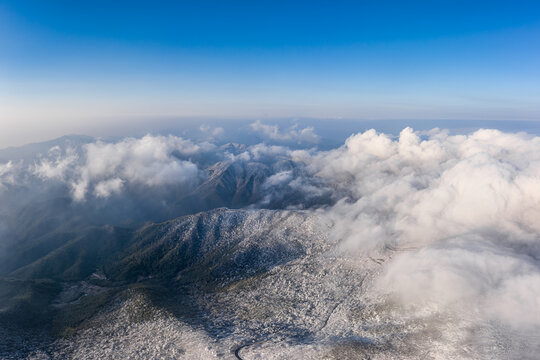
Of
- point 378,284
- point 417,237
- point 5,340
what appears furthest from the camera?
point 417,237

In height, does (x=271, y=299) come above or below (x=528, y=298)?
below

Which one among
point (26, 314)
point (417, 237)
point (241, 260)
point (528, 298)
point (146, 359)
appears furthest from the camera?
point (417, 237)

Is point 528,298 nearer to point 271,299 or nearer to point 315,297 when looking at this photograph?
point 315,297

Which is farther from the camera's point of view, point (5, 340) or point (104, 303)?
point (104, 303)

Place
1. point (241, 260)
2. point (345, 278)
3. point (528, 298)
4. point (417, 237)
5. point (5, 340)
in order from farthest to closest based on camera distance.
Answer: point (417, 237) → point (241, 260) → point (345, 278) → point (528, 298) → point (5, 340)

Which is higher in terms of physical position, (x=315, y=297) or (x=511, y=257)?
(x=511, y=257)

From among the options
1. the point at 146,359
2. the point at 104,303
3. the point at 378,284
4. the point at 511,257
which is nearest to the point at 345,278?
the point at 378,284

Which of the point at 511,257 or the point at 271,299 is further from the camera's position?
the point at 511,257

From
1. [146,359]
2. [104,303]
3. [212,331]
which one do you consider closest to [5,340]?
[104,303]

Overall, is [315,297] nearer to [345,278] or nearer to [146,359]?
[345,278]
